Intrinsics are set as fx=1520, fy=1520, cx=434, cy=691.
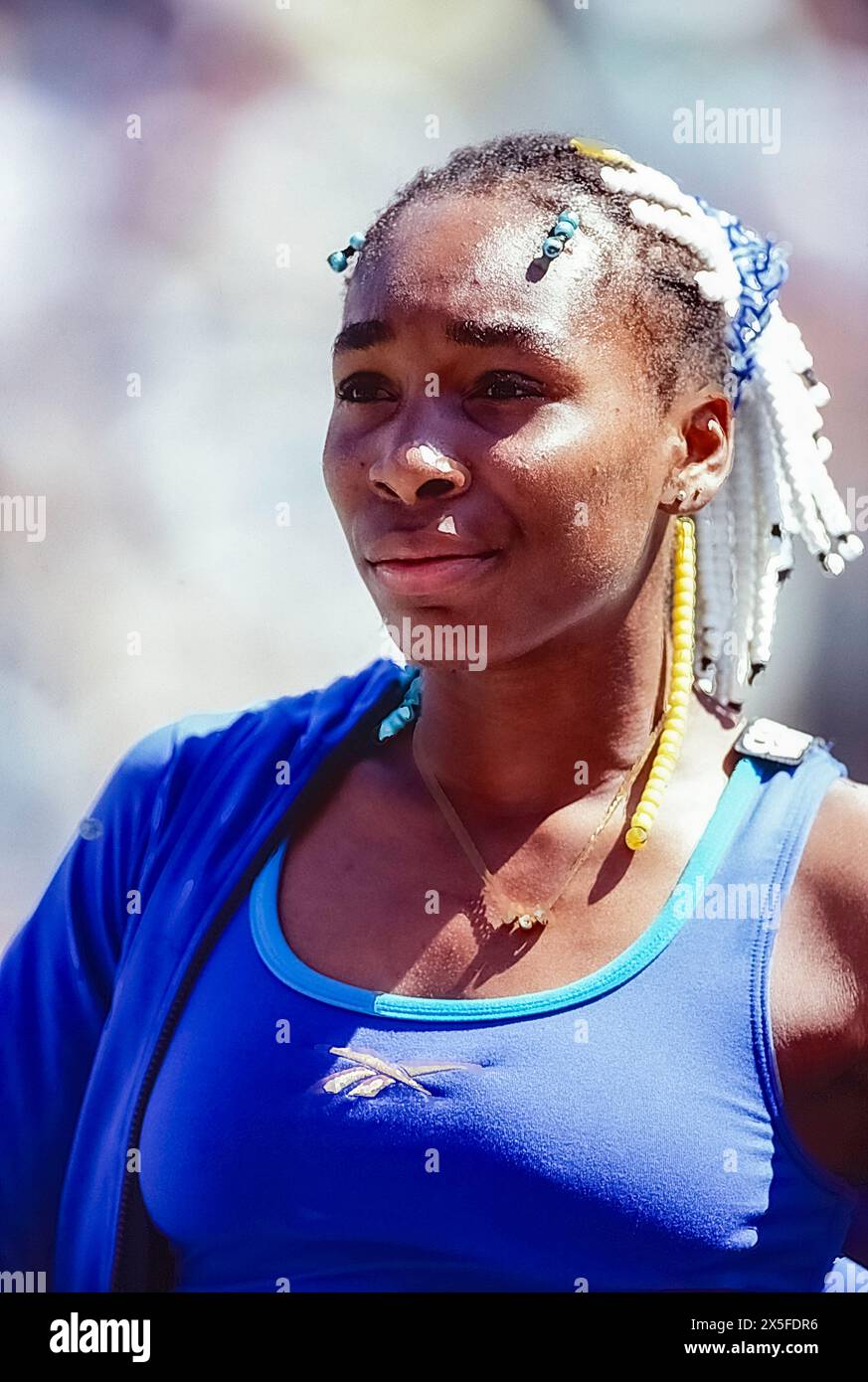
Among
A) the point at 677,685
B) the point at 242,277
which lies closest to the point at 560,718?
the point at 677,685

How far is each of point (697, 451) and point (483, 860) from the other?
0.46 m

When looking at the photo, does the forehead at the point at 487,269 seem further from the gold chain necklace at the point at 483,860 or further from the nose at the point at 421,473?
the gold chain necklace at the point at 483,860

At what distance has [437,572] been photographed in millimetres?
1368

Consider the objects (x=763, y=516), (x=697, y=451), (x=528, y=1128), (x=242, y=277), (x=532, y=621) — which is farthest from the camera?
(x=242, y=277)

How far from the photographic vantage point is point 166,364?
2.14 meters

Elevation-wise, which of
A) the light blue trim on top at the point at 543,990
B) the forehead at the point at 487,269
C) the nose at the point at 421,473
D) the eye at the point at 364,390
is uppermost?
the forehead at the point at 487,269

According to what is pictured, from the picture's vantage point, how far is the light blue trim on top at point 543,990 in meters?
1.34

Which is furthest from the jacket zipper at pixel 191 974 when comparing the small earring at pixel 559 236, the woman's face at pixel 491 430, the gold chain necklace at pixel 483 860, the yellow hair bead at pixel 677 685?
the small earring at pixel 559 236

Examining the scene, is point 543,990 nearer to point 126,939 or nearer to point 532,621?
point 532,621

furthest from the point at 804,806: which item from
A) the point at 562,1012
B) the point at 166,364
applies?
the point at 166,364

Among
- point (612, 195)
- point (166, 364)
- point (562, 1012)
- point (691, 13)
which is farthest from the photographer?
point (166, 364)

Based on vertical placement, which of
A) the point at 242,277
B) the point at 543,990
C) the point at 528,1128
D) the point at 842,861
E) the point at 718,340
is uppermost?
the point at 242,277

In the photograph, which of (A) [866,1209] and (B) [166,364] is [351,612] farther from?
(A) [866,1209]
